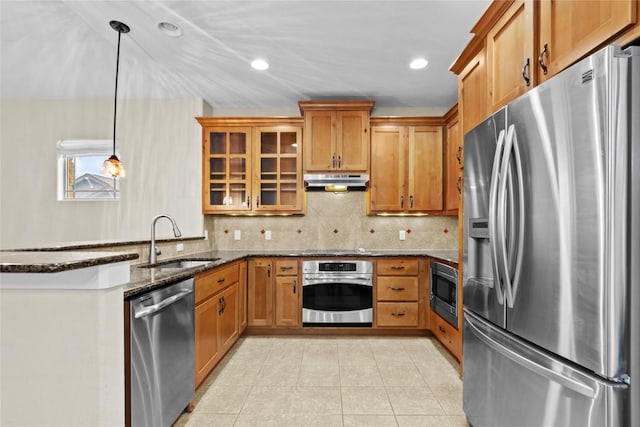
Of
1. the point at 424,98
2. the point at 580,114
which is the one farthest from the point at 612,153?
the point at 424,98

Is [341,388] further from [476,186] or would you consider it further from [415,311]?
[476,186]

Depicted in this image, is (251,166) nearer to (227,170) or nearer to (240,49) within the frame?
(227,170)

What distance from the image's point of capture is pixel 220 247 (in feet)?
13.7

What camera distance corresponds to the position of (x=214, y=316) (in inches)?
101

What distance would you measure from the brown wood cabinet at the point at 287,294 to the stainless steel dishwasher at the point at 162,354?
1477 mm

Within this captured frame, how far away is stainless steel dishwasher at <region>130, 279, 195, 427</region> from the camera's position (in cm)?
152

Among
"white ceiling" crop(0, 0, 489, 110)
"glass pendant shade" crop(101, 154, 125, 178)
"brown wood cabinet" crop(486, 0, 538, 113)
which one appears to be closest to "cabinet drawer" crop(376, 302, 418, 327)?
"brown wood cabinet" crop(486, 0, 538, 113)

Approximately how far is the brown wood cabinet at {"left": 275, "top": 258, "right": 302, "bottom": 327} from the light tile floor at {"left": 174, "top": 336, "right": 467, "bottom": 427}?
253 millimetres

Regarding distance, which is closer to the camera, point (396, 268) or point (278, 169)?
point (396, 268)

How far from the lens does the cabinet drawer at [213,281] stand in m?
2.29

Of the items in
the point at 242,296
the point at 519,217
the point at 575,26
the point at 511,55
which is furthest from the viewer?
the point at 242,296

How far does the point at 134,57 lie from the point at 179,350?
2.68 meters

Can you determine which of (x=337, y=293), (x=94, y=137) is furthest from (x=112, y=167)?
(x=337, y=293)

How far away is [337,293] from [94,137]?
143 inches
